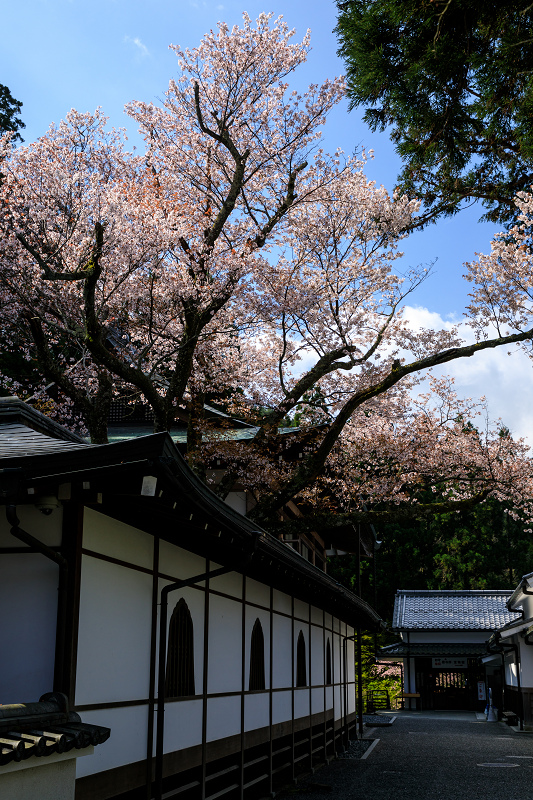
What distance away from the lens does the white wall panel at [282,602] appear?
12.6 metres

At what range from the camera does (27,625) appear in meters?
5.65

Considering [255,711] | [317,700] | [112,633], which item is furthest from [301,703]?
[112,633]

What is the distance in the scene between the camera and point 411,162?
26.1ft

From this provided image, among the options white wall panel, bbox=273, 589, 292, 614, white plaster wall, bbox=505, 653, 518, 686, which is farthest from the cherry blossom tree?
white plaster wall, bbox=505, 653, 518, 686

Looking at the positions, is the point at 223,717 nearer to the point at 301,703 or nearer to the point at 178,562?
the point at 178,562

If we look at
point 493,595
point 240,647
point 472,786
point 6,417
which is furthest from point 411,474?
point 493,595

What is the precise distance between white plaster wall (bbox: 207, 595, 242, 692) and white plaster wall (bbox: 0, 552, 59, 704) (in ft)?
11.9

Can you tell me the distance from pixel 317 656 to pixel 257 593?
5.79 m

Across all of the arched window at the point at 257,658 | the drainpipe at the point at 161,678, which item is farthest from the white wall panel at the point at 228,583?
the drainpipe at the point at 161,678

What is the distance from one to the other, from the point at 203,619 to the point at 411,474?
30.1 feet

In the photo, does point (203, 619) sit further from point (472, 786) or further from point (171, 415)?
point (472, 786)

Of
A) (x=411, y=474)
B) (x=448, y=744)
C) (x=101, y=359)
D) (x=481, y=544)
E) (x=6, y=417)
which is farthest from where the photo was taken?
(x=481, y=544)

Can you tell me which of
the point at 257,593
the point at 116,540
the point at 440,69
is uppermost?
the point at 440,69

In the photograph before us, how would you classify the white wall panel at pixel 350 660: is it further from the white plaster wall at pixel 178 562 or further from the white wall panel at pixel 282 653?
the white plaster wall at pixel 178 562
